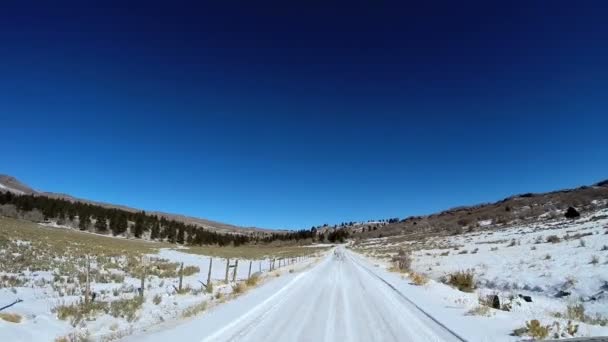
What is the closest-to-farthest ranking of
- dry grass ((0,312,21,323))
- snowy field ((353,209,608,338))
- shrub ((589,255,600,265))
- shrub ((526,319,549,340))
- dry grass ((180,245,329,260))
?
shrub ((526,319,549,340)), snowy field ((353,209,608,338)), dry grass ((0,312,21,323)), shrub ((589,255,600,265)), dry grass ((180,245,329,260))

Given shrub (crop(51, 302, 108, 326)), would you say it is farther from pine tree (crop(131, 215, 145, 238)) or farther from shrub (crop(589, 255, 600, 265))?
pine tree (crop(131, 215, 145, 238))

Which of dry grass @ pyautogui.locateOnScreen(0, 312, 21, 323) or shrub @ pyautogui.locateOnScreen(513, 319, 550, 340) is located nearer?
shrub @ pyautogui.locateOnScreen(513, 319, 550, 340)

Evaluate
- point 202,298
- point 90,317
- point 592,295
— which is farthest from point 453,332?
point 202,298

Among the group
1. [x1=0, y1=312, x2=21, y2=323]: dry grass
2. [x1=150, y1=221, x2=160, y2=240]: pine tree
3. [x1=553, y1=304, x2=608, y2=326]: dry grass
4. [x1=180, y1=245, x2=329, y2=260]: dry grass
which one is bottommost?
[x1=0, y1=312, x2=21, y2=323]: dry grass

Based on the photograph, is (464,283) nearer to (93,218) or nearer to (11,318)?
(11,318)

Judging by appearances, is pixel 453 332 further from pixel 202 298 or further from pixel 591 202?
pixel 591 202

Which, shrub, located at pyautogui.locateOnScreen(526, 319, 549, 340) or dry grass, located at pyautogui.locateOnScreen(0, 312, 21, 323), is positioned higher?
shrub, located at pyautogui.locateOnScreen(526, 319, 549, 340)

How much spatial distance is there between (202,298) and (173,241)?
147 m

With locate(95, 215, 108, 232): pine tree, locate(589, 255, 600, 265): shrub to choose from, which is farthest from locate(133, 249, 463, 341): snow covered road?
locate(95, 215, 108, 232): pine tree

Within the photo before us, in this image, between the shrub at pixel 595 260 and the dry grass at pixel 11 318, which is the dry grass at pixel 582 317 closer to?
the shrub at pixel 595 260

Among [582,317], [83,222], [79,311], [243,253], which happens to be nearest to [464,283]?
[582,317]

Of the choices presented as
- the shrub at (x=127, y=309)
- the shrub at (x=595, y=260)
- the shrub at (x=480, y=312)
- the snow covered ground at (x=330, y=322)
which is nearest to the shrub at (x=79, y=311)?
the shrub at (x=127, y=309)

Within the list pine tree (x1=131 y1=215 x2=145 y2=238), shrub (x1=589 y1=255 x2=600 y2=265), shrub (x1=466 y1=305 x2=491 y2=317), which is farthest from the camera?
pine tree (x1=131 y1=215 x2=145 y2=238)

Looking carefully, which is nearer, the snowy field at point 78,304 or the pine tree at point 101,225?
the snowy field at point 78,304
